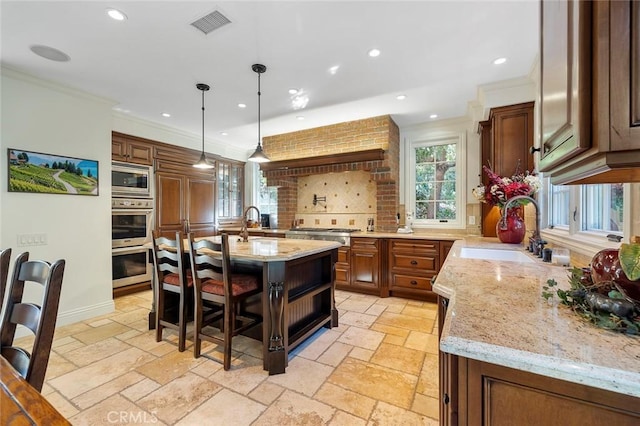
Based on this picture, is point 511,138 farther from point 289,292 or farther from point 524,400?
point 524,400

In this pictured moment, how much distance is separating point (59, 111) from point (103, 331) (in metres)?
2.44

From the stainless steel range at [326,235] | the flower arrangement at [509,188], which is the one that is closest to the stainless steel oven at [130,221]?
the stainless steel range at [326,235]

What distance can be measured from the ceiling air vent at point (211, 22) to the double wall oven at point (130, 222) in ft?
8.85

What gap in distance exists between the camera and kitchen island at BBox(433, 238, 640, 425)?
1.96 feet

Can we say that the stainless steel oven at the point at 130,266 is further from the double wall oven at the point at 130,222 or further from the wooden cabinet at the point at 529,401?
the wooden cabinet at the point at 529,401

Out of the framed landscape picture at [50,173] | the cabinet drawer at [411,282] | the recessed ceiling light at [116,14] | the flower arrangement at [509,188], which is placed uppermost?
the recessed ceiling light at [116,14]

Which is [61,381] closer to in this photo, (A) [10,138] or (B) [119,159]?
(A) [10,138]

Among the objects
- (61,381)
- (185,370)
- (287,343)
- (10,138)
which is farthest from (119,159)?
(287,343)

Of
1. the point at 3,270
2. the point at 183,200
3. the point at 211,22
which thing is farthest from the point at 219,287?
the point at 183,200

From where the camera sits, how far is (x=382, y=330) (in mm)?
2848

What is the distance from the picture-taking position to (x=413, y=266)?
12.3 ft

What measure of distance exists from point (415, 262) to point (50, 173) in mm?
4407

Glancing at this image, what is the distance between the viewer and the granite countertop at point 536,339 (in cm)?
59

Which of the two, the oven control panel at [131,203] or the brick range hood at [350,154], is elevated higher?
the brick range hood at [350,154]
